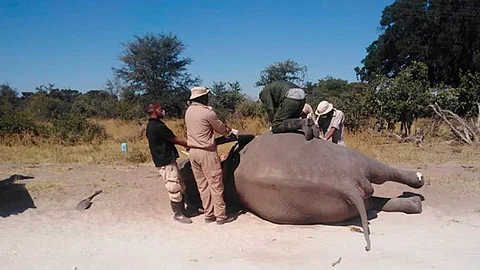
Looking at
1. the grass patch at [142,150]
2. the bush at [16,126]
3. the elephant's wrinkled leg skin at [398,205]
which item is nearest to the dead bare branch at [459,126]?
the grass patch at [142,150]

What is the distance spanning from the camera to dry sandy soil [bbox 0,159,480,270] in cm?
409

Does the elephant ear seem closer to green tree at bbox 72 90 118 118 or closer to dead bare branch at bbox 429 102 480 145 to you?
dead bare branch at bbox 429 102 480 145

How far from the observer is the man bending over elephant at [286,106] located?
5290mm

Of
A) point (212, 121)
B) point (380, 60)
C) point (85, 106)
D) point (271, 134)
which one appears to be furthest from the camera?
point (85, 106)

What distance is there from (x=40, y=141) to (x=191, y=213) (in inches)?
336

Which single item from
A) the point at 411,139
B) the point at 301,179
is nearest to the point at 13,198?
the point at 301,179

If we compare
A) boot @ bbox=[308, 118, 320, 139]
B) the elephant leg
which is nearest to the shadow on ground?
boot @ bbox=[308, 118, 320, 139]

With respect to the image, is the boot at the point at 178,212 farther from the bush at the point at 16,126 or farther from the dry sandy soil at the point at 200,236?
the bush at the point at 16,126

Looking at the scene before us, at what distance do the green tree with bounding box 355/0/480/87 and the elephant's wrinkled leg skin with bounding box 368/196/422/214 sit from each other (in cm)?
1752

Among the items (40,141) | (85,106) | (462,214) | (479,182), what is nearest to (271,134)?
(462,214)

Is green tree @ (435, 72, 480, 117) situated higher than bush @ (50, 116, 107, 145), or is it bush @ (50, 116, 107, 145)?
green tree @ (435, 72, 480, 117)

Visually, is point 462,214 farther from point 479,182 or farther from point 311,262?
point 311,262

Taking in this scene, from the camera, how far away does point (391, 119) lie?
1405 cm

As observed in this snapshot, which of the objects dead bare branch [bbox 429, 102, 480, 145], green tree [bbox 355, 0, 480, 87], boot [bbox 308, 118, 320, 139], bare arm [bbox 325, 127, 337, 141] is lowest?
dead bare branch [bbox 429, 102, 480, 145]
